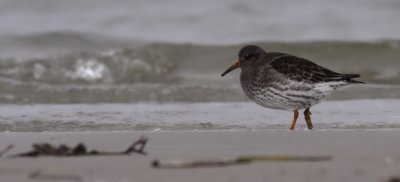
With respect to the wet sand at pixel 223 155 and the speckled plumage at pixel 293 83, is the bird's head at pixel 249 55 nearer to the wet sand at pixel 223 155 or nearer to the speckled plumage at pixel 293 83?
the speckled plumage at pixel 293 83

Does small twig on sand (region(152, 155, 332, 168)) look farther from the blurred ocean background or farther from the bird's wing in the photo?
the blurred ocean background

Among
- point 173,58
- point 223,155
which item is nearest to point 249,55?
point 223,155

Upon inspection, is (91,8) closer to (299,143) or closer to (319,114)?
(319,114)

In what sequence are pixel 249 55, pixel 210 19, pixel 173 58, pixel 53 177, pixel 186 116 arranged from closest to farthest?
pixel 53 177
pixel 249 55
pixel 186 116
pixel 173 58
pixel 210 19

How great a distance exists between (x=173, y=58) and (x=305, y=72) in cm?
559

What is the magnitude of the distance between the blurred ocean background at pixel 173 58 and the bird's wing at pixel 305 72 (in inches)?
18.5

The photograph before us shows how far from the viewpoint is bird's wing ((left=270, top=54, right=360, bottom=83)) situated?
693 centimetres

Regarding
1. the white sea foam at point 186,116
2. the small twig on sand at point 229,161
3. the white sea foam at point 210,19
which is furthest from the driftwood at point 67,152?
the white sea foam at point 210,19

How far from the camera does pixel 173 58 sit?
488 inches

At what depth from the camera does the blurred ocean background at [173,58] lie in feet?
25.8

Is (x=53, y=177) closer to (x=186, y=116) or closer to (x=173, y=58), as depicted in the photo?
(x=186, y=116)

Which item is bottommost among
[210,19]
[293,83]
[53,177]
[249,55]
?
[53,177]

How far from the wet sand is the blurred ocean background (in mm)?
1368

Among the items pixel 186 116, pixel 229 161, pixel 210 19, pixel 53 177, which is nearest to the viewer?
pixel 53 177
